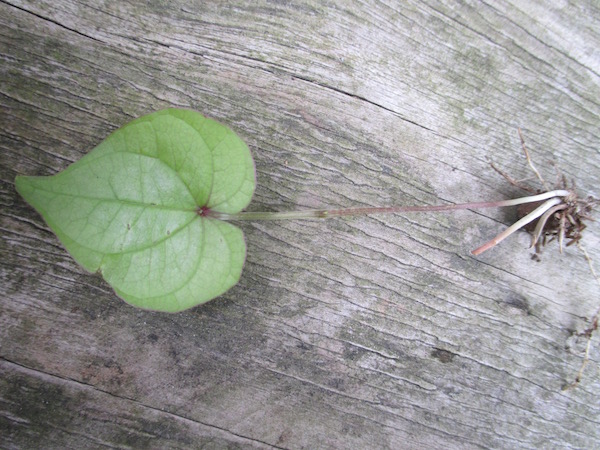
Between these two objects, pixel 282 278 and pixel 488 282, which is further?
pixel 488 282

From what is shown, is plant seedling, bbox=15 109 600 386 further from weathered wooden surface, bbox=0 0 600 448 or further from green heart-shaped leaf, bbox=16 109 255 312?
weathered wooden surface, bbox=0 0 600 448

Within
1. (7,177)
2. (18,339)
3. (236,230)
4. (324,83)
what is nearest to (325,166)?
(324,83)

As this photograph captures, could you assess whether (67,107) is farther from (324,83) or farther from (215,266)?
(324,83)

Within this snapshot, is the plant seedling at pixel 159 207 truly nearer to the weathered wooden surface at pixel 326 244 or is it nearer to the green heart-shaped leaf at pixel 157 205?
the green heart-shaped leaf at pixel 157 205

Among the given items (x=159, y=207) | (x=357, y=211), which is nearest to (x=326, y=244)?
(x=357, y=211)

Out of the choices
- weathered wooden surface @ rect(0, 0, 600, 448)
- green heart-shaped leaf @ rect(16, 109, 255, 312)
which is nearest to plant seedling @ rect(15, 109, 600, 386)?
green heart-shaped leaf @ rect(16, 109, 255, 312)

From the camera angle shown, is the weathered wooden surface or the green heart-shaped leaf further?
the weathered wooden surface
